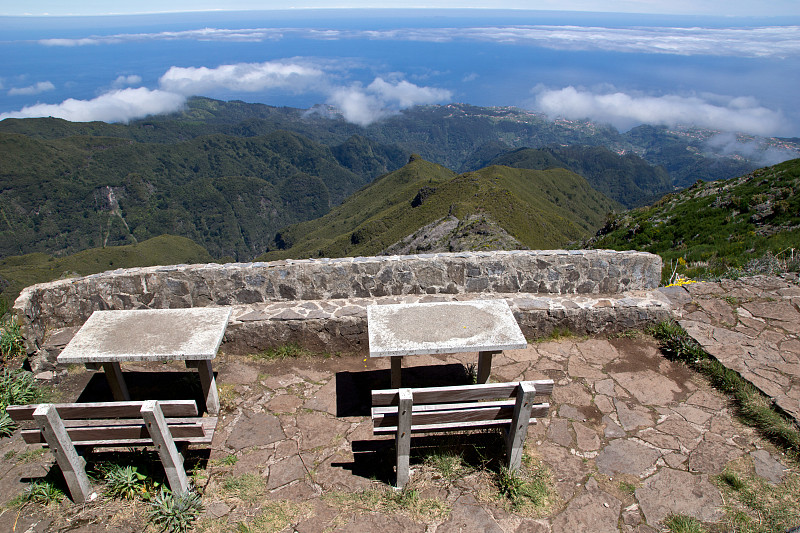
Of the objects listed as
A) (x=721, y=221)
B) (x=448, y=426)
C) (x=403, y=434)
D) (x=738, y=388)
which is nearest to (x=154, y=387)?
(x=403, y=434)

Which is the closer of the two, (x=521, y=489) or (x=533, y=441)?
(x=521, y=489)

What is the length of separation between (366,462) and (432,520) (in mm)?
904

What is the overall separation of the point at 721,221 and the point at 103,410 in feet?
77.9

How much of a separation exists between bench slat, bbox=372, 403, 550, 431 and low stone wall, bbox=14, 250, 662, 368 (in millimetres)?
2663

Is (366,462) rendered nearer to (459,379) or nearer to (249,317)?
(459,379)

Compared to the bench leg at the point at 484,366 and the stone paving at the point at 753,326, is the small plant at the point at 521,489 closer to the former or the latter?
the bench leg at the point at 484,366

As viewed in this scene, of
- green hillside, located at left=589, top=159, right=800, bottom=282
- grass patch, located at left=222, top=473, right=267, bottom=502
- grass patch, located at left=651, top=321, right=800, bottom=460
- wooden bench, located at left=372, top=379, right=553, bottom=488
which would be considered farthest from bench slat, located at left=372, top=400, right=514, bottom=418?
green hillside, located at left=589, top=159, right=800, bottom=282

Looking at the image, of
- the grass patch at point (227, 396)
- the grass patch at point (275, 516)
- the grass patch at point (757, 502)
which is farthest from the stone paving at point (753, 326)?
the grass patch at point (227, 396)

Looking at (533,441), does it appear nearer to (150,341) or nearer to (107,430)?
(107,430)

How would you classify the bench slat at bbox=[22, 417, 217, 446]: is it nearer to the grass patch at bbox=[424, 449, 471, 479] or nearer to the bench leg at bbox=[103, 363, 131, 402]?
the bench leg at bbox=[103, 363, 131, 402]

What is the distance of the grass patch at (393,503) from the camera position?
344cm

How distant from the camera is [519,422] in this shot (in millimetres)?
3439

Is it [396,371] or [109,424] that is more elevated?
[109,424]

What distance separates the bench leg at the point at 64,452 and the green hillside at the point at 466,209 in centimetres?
4669
